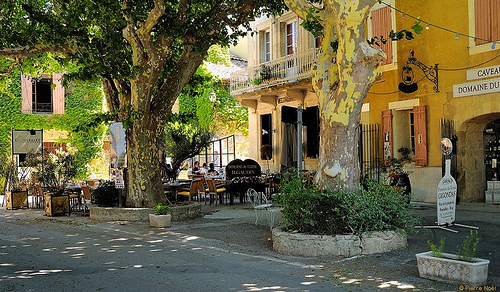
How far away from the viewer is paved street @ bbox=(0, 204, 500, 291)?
677cm

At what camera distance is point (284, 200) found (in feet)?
30.2

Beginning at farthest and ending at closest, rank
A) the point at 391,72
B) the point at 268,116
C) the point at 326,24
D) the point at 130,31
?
1. the point at 268,116
2. the point at 391,72
3. the point at 130,31
4. the point at 326,24

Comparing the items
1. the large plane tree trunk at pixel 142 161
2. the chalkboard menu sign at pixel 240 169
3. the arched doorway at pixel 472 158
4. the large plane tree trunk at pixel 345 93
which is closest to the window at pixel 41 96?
the chalkboard menu sign at pixel 240 169

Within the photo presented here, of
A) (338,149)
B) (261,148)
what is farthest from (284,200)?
(261,148)

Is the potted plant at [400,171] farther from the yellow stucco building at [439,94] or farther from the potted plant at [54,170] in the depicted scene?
the potted plant at [54,170]

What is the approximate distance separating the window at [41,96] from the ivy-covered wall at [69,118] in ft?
0.95

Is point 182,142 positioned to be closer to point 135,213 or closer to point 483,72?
point 135,213

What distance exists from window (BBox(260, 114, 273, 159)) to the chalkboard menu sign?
5061 millimetres

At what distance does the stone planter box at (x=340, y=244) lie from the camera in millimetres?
8469

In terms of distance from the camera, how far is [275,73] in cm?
2169

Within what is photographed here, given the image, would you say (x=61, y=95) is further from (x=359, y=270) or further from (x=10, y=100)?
(x=359, y=270)

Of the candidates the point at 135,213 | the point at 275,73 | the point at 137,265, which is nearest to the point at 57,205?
the point at 135,213

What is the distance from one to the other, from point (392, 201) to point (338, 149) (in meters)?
1.27

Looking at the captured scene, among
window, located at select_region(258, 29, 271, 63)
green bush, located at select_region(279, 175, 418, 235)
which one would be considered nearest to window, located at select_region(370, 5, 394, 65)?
window, located at select_region(258, 29, 271, 63)
